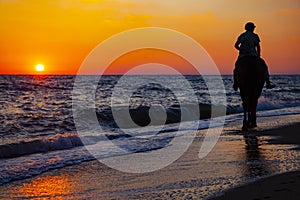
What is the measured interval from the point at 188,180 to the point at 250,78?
583 centimetres

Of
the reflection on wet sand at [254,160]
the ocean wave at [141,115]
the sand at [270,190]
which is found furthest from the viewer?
the ocean wave at [141,115]

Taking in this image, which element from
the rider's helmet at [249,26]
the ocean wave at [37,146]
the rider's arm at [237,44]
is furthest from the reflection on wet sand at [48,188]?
the rider's helmet at [249,26]

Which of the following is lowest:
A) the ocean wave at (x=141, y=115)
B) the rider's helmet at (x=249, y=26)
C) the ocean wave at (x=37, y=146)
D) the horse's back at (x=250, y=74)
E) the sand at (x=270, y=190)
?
the sand at (x=270, y=190)

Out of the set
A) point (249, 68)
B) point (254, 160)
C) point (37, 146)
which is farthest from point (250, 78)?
point (37, 146)

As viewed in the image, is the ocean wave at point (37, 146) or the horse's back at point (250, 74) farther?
the horse's back at point (250, 74)

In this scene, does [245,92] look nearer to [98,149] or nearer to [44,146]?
[98,149]

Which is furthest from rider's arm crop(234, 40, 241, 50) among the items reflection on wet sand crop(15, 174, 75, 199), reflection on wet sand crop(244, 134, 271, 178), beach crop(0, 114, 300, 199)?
reflection on wet sand crop(15, 174, 75, 199)

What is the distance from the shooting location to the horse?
10.3 metres

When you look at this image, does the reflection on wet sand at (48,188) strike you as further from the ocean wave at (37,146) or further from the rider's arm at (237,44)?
the rider's arm at (237,44)

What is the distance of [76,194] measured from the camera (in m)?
4.72

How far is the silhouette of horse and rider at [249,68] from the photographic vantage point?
1026cm

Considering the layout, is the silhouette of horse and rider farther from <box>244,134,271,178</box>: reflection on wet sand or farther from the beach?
the beach

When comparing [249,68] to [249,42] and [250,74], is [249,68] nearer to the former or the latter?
[250,74]

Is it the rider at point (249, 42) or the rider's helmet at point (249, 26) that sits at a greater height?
the rider's helmet at point (249, 26)
